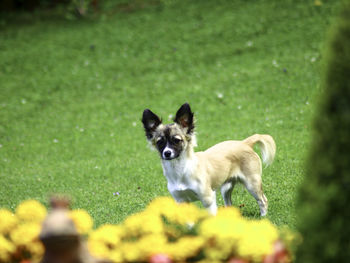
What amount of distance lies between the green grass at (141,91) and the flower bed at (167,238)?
8.40 ft

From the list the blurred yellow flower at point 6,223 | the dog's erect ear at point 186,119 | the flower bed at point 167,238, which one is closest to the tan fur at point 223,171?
the dog's erect ear at point 186,119

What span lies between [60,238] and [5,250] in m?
0.89

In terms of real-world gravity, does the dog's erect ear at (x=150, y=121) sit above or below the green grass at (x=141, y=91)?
above

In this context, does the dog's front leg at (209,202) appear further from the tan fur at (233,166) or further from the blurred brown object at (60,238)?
the blurred brown object at (60,238)

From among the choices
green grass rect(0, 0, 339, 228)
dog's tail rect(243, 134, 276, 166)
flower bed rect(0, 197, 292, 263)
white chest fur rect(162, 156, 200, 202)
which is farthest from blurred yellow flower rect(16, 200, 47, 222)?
dog's tail rect(243, 134, 276, 166)

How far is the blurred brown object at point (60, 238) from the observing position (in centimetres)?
257

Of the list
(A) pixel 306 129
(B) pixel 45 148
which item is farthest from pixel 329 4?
(B) pixel 45 148

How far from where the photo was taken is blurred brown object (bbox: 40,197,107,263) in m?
2.57

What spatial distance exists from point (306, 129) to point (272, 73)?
4336 millimetres

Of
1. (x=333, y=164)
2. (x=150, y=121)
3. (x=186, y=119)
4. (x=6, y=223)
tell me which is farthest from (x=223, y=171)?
(x=333, y=164)

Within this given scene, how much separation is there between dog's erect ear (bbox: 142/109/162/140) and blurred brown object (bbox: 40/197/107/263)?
339cm

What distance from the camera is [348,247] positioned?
2436mm

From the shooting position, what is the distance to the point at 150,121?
6.05 m

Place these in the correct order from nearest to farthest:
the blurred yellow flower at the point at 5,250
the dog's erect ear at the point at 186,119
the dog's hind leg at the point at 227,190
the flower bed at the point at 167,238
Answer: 1. the flower bed at the point at 167,238
2. the blurred yellow flower at the point at 5,250
3. the dog's erect ear at the point at 186,119
4. the dog's hind leg at the point at 227,190
